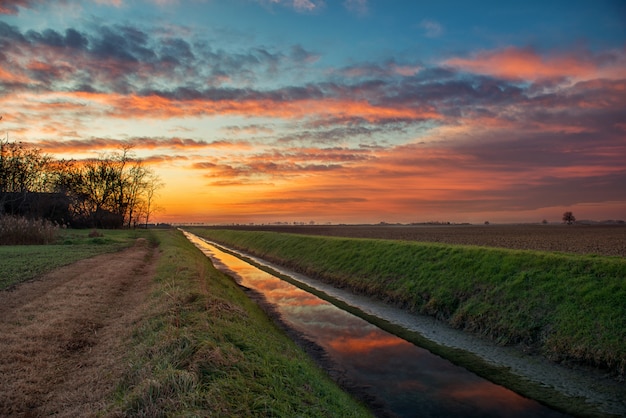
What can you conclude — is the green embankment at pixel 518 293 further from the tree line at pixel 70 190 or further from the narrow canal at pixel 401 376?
the tree line at pixel 70 190

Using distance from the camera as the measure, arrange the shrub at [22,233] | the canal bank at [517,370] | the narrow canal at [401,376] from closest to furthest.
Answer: the narrow canal at [401,376]
the canal bank at [517,370]
the shrub at [22,233]

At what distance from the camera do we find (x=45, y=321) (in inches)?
484

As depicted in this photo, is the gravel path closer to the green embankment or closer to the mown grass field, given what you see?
the green embankment

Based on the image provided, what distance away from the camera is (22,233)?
36.8 m

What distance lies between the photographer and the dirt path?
7566 millimetres

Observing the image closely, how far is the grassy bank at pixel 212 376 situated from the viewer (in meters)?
6.23

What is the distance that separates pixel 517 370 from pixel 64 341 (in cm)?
1325

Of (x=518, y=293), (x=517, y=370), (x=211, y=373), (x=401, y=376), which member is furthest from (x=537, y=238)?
(x=211, y=373)

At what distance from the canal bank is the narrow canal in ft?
1.63

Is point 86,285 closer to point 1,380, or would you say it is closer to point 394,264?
point 1,380

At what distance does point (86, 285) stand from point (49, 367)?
987cm

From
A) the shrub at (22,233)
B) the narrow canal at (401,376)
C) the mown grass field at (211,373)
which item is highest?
the shrub at (22,233)

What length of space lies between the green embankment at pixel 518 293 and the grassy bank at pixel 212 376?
314 inches

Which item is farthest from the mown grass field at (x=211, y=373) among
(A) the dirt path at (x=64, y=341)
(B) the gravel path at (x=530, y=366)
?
(B) the gravel path at (x=530, y=366)
